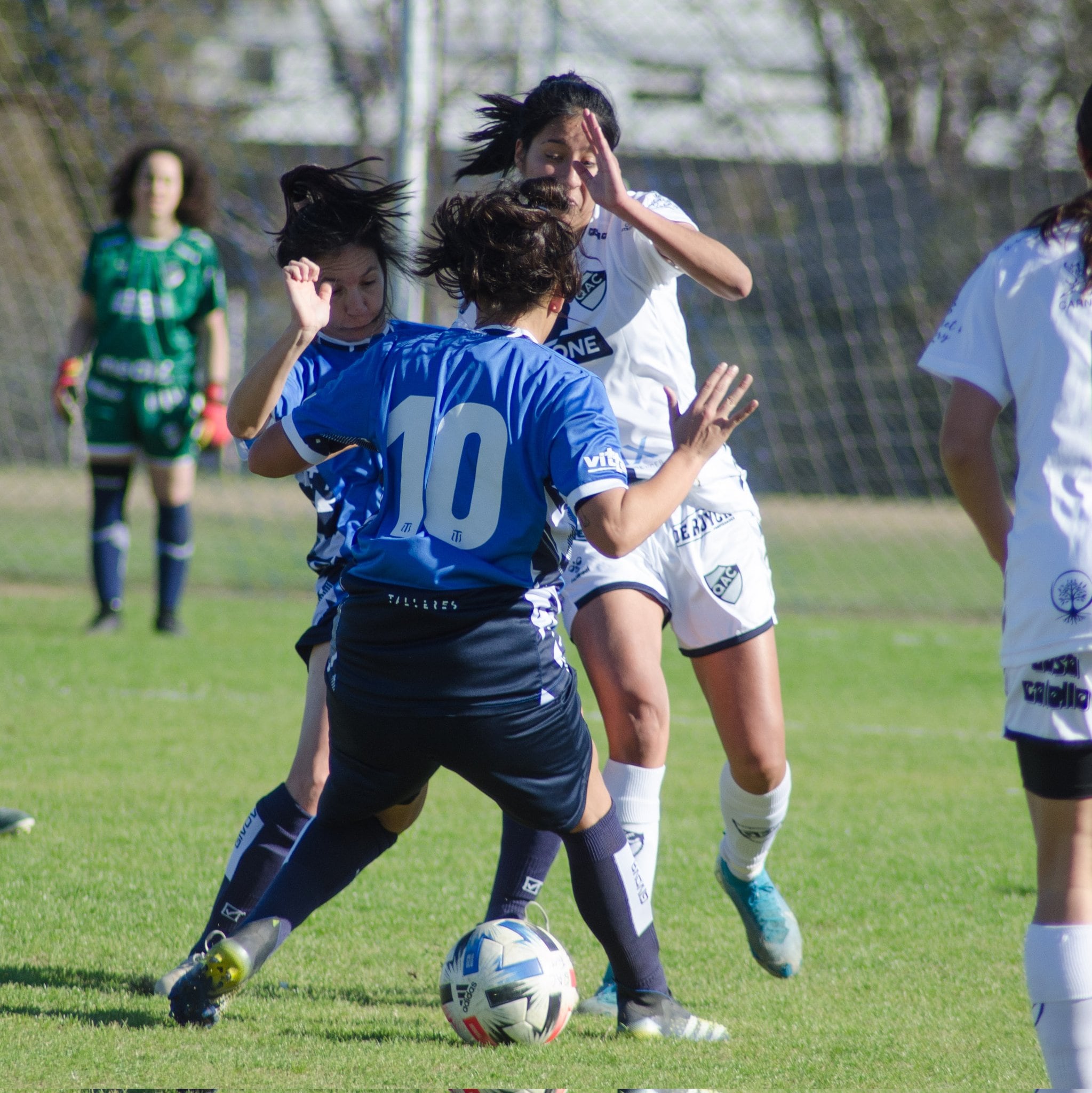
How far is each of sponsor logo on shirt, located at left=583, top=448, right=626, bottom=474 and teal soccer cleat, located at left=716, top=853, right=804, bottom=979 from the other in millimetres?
1380

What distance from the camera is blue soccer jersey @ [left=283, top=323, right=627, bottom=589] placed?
246cm

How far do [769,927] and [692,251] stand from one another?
1.57 metres

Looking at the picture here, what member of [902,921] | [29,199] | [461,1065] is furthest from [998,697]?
[29,199]

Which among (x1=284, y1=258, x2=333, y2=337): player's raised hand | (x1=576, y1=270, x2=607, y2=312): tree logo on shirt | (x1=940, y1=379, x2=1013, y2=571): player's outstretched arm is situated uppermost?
(x1=940, y1=379, x2=1013, y2=571): player's outstretched arm

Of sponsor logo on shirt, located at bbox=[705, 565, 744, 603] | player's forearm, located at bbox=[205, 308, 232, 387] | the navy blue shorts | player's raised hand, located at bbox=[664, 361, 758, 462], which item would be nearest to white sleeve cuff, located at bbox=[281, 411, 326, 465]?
the navy blue shorts

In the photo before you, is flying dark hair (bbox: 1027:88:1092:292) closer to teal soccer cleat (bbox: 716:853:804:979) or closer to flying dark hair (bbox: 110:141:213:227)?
teal soccer cleat (bbox: 716:853:804:979)

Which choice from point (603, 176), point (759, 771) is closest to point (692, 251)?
point (603, 176)

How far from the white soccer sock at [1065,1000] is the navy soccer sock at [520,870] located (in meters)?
1.31

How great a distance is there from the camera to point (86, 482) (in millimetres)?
17281

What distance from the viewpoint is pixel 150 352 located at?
7676mm

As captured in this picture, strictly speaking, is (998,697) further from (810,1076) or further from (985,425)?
(985,425)

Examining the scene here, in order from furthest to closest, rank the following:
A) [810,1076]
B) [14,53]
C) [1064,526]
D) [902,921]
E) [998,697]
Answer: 1. [14,53]
2. [998,697]
3. [902,921]
4. [810,1076]
5. [1064,526]

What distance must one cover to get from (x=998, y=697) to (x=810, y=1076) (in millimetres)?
4995

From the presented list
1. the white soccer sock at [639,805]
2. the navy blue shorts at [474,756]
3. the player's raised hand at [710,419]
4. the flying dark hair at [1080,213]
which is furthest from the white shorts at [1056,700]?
the white soccer sock at [639,805]
